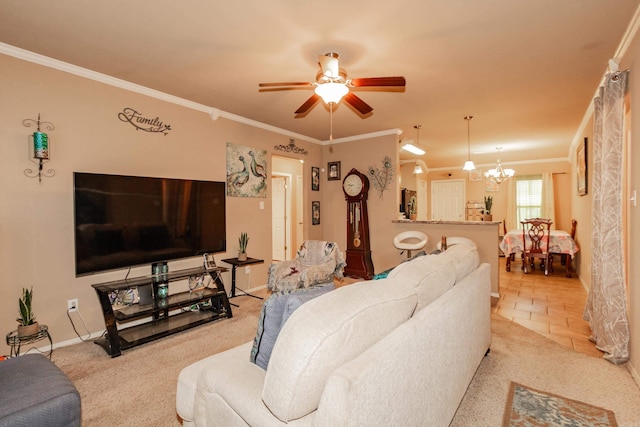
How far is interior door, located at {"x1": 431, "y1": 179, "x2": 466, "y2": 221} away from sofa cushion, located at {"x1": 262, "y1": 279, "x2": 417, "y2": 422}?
881 centimetres

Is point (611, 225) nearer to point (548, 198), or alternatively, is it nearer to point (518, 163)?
point (548, 198)

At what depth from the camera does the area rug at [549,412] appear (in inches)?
71.1

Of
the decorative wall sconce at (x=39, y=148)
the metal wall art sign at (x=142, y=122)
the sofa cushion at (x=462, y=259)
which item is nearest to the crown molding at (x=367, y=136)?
the metal wall art sign at (x=142, y=122)

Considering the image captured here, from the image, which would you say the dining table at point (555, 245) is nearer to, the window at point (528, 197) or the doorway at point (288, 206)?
the window at point (528, 197)

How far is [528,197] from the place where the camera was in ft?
26.4

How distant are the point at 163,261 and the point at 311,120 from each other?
8.83 feet

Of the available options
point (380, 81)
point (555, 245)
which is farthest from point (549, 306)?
point (380, 81)

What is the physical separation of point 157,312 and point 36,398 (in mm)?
1718

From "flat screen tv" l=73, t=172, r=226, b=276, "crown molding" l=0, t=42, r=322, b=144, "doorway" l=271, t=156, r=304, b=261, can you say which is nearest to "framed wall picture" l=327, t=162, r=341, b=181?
"doorway" l=271, t=156, r=304, b=261

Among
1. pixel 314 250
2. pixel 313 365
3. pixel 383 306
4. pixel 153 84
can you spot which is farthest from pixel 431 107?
pixel 313 365

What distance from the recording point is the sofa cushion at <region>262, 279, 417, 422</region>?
3.18ft

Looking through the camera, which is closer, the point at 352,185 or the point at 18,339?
the point at 18,339

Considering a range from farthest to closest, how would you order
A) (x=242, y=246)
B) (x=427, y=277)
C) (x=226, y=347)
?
(x=242, y=246) → (x=226, y=347) → (x=427, y=277)

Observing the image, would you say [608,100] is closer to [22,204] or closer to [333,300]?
[333,300]
